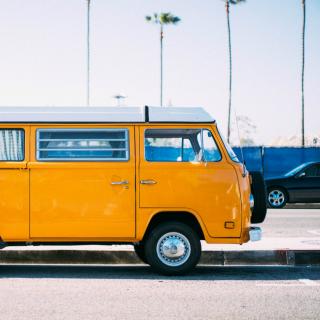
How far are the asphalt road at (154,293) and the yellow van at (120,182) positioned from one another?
1.60 ft

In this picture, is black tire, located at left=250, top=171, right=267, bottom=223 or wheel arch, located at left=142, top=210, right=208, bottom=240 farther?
black tire, located at left=250, top=171, right=267, bottom=223

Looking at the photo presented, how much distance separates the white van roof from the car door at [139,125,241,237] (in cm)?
16

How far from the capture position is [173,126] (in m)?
9.51

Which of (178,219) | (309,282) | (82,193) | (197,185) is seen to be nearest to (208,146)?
(197,185)

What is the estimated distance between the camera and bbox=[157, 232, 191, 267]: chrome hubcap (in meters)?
9.33

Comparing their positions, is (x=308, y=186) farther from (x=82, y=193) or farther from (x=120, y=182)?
(x=82, y=193)

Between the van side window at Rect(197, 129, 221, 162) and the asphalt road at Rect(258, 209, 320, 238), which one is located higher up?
the van side window at Rect(197, 129, 221, 162)

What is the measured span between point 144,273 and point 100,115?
6.84ft

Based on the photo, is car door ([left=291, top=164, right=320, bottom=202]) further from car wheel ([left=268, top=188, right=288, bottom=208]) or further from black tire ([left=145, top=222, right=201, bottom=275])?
black tire ([left=145, top=222, right=201, bottom=275])

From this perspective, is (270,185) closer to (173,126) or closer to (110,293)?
(173,126)

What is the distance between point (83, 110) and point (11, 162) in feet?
3.65

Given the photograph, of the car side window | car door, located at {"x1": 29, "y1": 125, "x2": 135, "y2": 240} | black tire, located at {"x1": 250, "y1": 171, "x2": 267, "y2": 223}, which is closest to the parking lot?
car door, located at {"x1": 29, "y1": 125, "x2": 135, "y2": 240}

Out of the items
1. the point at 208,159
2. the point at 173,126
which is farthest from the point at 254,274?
the point at 173,126

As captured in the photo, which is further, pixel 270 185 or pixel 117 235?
pixel 270 185
